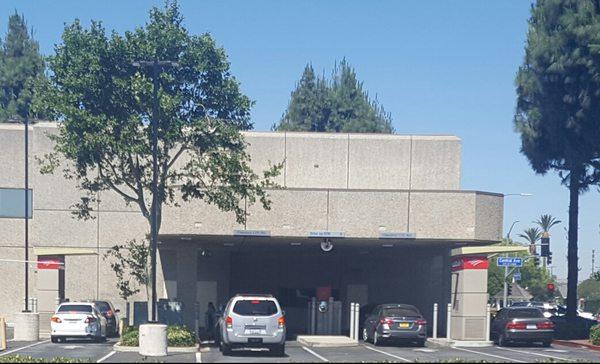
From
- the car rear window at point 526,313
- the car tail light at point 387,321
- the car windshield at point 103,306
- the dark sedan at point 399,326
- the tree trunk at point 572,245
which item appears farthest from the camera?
the tree trunk at point 572,245

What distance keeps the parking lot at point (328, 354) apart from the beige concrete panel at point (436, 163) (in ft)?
43.0

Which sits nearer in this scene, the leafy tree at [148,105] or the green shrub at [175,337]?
the green shrub at [175,337]

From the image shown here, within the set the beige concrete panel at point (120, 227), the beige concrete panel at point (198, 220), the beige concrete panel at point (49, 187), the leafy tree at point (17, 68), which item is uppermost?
the leafy tree at point (17, 68)

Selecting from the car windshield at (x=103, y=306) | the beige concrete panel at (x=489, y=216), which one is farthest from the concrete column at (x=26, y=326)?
the beige concrete panel at (x=489, y=216)

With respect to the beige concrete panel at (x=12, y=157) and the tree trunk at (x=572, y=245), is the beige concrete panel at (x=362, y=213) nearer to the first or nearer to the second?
the tree trunk at (x=572, y=245)

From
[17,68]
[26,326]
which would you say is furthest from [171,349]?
[17,68]

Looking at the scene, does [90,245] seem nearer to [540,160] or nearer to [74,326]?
[74,326]

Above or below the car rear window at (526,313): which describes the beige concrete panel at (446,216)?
above

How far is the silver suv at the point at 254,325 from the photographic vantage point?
1198 inches

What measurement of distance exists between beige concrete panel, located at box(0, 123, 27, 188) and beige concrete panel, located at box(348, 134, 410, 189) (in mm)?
16079

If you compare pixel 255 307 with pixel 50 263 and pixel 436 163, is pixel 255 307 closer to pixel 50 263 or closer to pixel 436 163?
pixel 50 263

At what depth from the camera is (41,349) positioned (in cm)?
3309

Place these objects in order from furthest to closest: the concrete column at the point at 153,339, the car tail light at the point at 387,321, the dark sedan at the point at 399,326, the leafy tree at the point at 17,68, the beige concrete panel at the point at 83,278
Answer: the leafy tree at the point at 17,68, the beige concrete panel at the point at 83,278, the car tail light at the point at 387,321, the dark sedan at the point at 399,326, the concrete column at the point at 153,339

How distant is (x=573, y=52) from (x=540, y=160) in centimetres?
651
